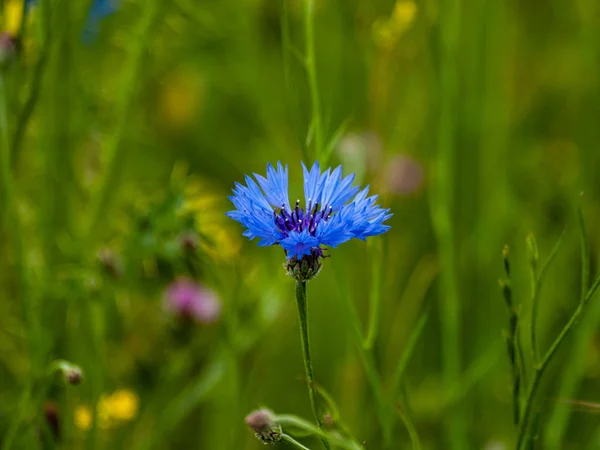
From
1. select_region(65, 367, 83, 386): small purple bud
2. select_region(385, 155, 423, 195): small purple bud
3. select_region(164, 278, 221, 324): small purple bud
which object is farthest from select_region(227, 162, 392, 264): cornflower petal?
select_region(385, 155, 423, 195): small purple bud

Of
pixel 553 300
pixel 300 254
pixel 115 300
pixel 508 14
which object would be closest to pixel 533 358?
pixel 300 254

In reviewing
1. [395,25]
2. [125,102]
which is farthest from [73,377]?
[395,25]

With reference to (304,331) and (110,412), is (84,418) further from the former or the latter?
(304,331)

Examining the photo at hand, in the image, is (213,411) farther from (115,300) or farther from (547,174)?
(547,174)

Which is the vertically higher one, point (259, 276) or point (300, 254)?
point (259, 276)

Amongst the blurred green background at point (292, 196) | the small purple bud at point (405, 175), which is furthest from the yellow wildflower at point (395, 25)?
the small purple bud at point (405, 175)

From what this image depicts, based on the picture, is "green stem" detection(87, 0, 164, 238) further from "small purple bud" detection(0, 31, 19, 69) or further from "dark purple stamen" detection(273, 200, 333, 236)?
"dark purple stamen" detection(273, 200, 333, 236)

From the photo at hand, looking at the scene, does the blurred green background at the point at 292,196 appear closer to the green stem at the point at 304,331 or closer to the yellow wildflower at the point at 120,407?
the yellow wildflower at the point at 120,407
